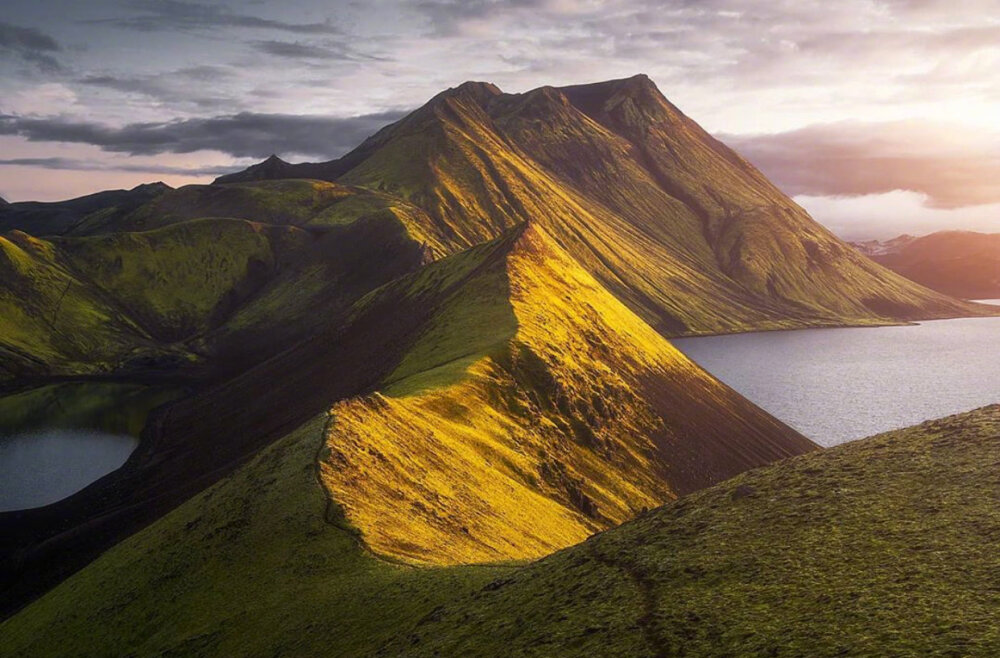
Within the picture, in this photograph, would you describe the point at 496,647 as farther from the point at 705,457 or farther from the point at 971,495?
the point at 705,457

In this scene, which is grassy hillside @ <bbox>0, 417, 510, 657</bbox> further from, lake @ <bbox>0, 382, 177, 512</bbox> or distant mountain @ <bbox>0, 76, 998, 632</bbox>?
lake @ <bbox>0, 382, 177, 512</bbox>

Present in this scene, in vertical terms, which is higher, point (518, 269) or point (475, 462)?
point (518, 269)

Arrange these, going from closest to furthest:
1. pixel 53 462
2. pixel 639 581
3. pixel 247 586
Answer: pixel 639 581, pixel 247 586, pixel 53 462

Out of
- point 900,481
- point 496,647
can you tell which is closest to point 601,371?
point 900,481

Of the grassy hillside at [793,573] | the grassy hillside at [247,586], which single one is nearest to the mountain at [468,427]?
the grassy hillside at [247,586]

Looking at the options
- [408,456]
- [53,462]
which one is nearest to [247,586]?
[408,456]

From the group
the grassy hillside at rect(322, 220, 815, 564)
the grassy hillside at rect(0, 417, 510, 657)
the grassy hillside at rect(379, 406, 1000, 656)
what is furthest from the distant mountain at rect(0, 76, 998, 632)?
the grassy hillside at rect(379, 406, 1000, 656)

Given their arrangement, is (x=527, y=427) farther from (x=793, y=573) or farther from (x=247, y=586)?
(x=793, y=573)
